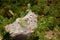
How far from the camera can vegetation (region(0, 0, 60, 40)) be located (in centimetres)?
735

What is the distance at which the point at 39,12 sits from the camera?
8.29 m

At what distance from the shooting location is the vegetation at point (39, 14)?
7.35 meters

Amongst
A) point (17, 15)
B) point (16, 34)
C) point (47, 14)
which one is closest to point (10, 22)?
point (17, 15)

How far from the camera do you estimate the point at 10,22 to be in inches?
302

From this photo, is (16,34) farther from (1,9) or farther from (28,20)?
(1,9)

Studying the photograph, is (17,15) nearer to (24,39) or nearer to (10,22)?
(10,22)

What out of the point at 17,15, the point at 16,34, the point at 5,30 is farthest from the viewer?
the point at 17,15

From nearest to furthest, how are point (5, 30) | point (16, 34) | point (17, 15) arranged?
point (16, 34) → point (5, 30) → point (17, 15)

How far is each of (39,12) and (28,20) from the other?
1.11m

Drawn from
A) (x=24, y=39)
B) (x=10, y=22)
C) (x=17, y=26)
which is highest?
(x=10, y=22)

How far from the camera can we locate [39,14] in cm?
828

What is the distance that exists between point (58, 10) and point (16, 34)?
2216 millimetres

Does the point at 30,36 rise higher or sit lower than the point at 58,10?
lower

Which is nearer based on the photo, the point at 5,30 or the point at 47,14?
the point at 5,30
